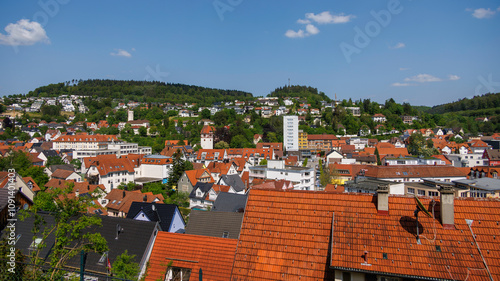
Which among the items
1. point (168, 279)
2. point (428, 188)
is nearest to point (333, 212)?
point (168, 279)

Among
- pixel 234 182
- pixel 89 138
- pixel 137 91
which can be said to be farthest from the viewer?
pixel 137 91

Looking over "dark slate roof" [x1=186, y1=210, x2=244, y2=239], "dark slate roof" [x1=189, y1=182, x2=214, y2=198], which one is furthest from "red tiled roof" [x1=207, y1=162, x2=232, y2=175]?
"dark slate roof" [x1=186, y1=210, x2=244, y2=239]

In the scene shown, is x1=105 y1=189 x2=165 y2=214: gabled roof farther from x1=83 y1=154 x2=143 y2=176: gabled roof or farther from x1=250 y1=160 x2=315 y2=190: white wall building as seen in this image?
x1=83 y1=154 x2=143 y2=176: gabled roof

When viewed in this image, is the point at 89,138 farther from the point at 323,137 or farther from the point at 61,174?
the point at 323,137

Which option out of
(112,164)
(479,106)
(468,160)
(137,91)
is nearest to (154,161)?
(112,164)

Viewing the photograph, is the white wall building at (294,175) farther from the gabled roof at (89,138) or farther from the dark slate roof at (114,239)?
the gabled roof at (89,138)

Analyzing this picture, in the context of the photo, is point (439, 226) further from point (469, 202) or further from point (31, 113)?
point (31, 113)
